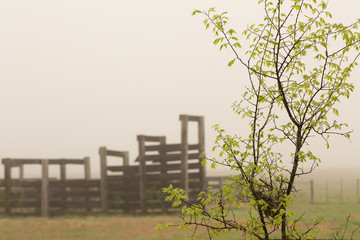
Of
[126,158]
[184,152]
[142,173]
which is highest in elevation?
[184,152]

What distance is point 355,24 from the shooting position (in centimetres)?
514

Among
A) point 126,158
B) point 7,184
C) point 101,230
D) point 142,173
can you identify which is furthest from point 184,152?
point 7,184

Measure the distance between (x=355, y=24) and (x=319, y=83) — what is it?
758mm

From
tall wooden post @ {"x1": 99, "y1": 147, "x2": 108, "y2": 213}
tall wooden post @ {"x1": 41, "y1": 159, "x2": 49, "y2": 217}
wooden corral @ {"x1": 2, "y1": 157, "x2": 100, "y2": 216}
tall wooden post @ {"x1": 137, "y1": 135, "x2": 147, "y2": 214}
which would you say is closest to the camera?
tall wooden post @ {"x1": 137, "y1": 135, "x2": 147, "y2": 214}

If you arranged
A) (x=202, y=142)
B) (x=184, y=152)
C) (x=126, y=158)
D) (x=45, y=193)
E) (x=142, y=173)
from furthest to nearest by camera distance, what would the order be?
(x=45, y=193)
(x=126, y=158)
(x=142, y=173)
(x=202, y=142)
(x=184, y=152)

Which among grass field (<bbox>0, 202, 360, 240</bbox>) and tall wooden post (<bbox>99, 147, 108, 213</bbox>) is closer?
grass field (<bbox>0, 202, 360, 240</bbox>)

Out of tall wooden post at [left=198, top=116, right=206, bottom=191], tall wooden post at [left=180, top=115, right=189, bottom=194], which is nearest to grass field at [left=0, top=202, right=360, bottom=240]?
tall wooden post at [left=180, top=115, right=189, bottom=194]

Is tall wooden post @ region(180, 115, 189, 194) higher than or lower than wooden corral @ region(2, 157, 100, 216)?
higher

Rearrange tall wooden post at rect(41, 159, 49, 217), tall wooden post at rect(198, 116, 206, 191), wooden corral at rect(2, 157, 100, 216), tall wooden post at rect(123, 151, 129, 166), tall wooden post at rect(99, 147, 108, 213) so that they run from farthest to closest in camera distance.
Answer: tall wooden post at rect(41, 159, 49, 217), wooden corral at rect(2, 157, 100, 216), tall wooden post at rect(123, 151, 129, 166), tall wooden post at rect(99, 147, 108, 213), tall wooden post at rect(198, 116, 206, 191)

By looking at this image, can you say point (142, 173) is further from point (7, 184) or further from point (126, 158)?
point (7, 184)

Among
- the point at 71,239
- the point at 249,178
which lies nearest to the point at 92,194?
the point at 71,239

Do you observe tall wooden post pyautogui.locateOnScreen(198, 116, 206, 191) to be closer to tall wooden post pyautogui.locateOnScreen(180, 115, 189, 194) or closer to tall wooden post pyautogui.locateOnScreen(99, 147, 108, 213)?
tall wooden post pyautogui.locateOnScreen(180, 115, 189, 194)

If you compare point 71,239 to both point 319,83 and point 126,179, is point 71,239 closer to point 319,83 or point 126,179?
point 126,179

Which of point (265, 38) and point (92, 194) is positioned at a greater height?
point (265, 38)
